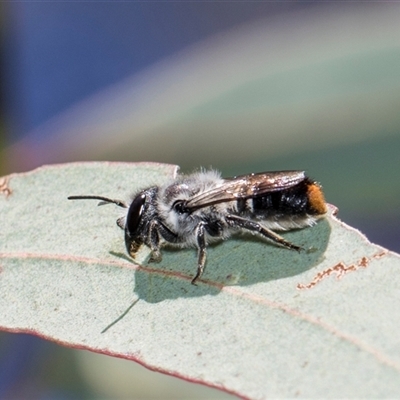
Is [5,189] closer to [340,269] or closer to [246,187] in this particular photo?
[246,187]

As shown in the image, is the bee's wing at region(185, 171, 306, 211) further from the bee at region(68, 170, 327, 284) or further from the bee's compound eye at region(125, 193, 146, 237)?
the bee's compound eye at region(125, 193, 146, 237)

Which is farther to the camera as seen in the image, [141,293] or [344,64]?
[344,64]

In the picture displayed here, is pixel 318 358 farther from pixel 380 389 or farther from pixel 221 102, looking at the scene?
pixel 221 102

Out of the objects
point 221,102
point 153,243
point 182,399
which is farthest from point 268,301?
point 221,102

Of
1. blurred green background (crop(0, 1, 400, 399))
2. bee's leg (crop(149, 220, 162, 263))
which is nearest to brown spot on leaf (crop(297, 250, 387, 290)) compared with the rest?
bee's leg (crop(149, 220, 162, 263))

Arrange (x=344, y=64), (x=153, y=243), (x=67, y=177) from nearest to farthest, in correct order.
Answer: (x=153, y=243) → (x=67, y=177) → (x=344, y=64)

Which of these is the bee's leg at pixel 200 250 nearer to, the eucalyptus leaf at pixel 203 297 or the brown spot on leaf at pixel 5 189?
the eucalyptus leaf at pixel 203 297

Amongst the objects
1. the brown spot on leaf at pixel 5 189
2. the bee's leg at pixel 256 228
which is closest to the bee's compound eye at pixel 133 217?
the bee's leg at pixel 256 228
